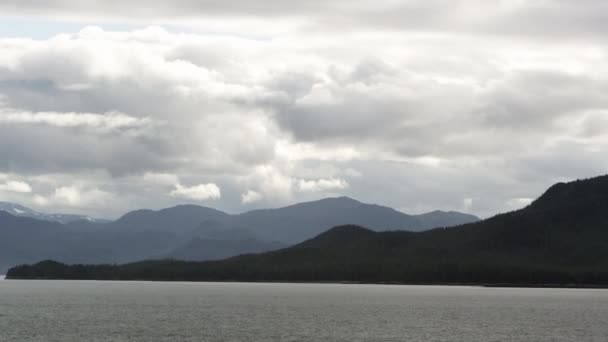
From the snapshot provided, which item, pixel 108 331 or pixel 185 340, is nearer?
pixel 185 340

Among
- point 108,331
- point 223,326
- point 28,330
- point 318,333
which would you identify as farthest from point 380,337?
point 28,330

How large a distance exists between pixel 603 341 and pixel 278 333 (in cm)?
6254

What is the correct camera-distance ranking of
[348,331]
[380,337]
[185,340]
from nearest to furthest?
[185,340] → [380,337] → [348,331]

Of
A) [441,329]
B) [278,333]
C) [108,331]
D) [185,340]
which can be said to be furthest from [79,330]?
[441,329]

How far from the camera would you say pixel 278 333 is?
180 metres

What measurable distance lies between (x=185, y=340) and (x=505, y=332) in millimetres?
69860

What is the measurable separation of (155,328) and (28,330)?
2574 centimetres

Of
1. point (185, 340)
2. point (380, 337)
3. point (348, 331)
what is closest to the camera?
point (185, 340)

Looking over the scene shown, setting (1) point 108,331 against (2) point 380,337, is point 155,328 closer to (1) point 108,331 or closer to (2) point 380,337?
(1) point 108,331

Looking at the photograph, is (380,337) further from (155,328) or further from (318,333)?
(155,328)

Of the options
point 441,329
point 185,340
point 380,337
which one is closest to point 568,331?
point 441,329

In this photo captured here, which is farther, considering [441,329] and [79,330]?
[441,329]

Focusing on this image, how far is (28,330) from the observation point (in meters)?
178

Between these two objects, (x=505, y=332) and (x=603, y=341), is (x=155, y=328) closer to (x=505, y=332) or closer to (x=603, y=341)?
(x=505, y=332)
